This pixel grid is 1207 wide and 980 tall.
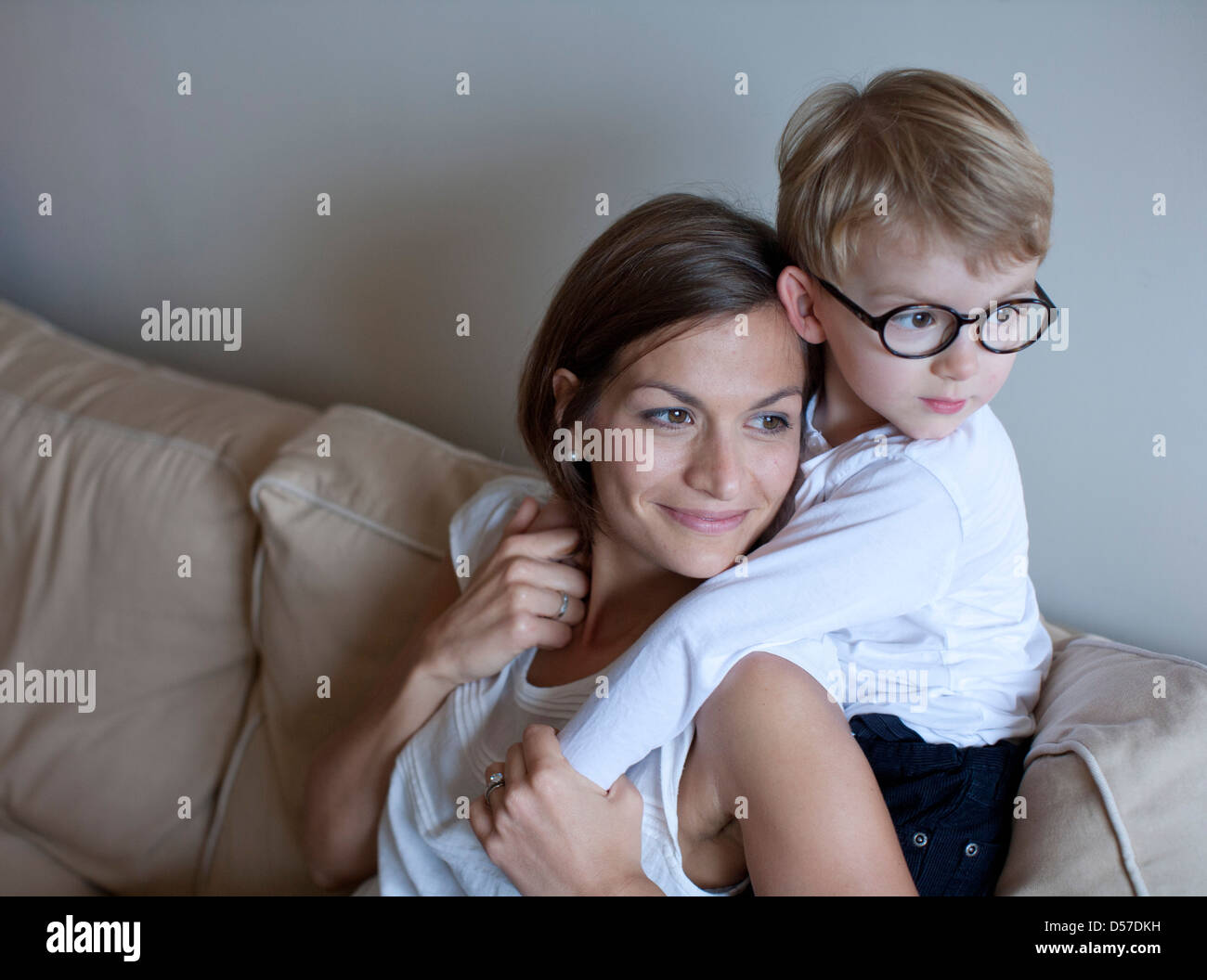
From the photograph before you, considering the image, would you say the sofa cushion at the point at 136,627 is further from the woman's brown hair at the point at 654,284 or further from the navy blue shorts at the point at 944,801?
the navy blue shorts at the point at 944,801

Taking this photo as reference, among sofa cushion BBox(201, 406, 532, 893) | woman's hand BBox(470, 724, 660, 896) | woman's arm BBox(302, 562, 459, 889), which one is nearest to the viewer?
woman's hand BBox(470, 724, 660, 896)

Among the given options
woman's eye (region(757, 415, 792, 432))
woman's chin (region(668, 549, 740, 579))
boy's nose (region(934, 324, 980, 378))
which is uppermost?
boy's nose (region(934, 324, 980, 378))

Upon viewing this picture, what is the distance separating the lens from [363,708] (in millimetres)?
1354

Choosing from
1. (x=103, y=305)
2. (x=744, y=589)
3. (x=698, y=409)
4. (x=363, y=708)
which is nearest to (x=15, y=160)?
(x=103, y=305)

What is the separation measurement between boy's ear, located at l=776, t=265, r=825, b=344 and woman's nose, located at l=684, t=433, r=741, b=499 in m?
0.14

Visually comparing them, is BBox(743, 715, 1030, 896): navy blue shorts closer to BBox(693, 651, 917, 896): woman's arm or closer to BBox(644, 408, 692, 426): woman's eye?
BBox(693, 651, 917, 896): woman's arm

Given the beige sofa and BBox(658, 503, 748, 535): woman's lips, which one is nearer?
BBox(658, 503, 748, 535): woman's lips

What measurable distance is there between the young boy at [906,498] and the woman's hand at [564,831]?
1.0 inches

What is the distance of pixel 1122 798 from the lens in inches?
37.1

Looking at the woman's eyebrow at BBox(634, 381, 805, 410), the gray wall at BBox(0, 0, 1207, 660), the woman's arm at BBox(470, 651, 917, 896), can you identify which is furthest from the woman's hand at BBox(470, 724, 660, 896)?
the gray wall at BBox(0, 0, 1207, 660)

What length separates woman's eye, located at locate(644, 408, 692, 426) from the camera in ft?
3.46

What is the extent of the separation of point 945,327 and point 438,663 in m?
0.68

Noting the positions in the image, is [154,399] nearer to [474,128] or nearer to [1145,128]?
[474,128]

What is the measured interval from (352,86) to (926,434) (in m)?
1.12
